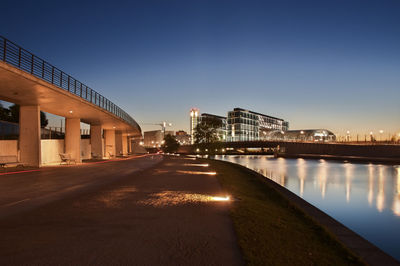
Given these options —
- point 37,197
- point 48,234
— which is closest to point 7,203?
point 37,197

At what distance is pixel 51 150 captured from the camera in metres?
32.3

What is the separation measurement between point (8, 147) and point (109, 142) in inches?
1116

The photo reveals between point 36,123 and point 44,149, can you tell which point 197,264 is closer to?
point 36,123

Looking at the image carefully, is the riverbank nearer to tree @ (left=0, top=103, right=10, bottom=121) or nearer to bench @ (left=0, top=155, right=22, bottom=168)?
bench @ (left=0, top=155, right=22, bottom=168)

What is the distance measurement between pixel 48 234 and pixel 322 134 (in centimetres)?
20284

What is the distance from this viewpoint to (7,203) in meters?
9.45

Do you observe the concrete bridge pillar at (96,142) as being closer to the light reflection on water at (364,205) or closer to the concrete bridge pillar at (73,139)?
the concrete bridge pillar at (73,139)

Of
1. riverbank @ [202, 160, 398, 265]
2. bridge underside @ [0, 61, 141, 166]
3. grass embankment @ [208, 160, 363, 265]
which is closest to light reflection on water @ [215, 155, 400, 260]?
riverbank @ [202, 160, 398, 265]

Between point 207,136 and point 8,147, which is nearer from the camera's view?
point 8,147

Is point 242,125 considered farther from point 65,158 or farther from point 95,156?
point 65,158

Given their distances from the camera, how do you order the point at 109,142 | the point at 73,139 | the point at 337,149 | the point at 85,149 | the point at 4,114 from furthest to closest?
the point at 337,149 < the point at 4,114 < the point at 109,142 < the point at 85,149 < the point at 73,139

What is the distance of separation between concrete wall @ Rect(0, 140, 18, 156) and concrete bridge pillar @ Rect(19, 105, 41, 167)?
1.83 m

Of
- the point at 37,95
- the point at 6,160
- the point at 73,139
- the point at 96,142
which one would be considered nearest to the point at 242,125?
the point at 96,142

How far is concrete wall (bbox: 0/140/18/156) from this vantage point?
83.8ft
